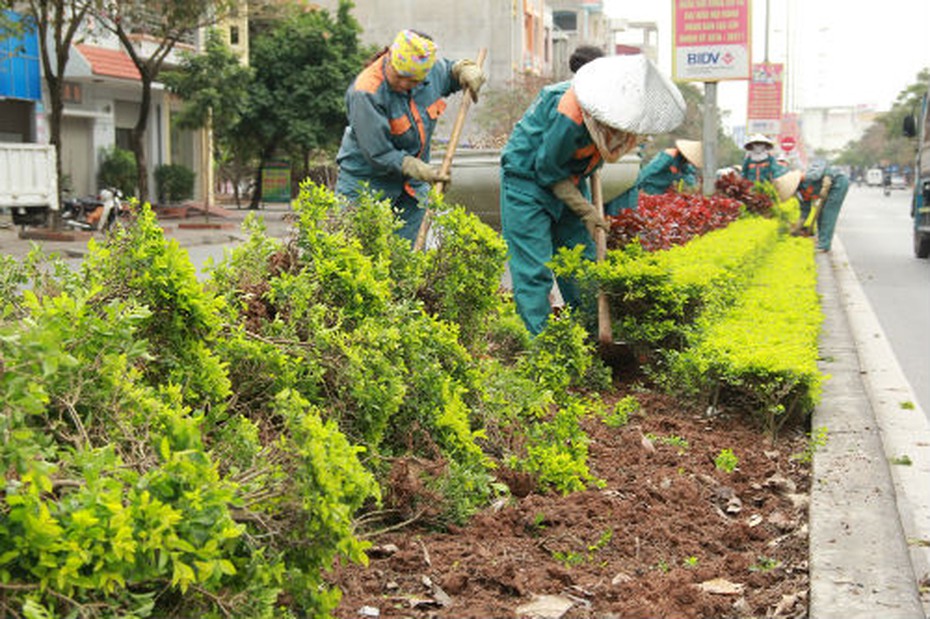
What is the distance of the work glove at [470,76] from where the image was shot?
6980mm

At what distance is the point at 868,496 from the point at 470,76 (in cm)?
360

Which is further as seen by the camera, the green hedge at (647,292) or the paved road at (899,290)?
the paved road at (899,290)

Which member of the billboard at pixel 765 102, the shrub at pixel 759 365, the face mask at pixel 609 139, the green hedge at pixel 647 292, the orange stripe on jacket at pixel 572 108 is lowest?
the shrub at pixel 759 365

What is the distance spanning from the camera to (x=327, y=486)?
98.1 inches

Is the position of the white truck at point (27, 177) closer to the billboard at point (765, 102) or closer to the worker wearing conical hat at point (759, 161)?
the worker wearing conical hat at point (759, 161)

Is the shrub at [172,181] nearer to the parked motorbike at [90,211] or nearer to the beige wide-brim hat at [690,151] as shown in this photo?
the parked motorbike at [90,211]

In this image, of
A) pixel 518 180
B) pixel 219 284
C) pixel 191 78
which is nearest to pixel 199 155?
pixel 191 78

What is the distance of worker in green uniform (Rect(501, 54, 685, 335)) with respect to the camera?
5836 millimetres

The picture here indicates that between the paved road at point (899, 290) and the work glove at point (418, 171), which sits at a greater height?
the work glove at point (418, 171)

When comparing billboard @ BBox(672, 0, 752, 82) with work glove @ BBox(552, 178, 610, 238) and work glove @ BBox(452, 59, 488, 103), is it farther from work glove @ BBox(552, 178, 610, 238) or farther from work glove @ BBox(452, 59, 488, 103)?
work glove @ BBox(552, 178, 610, 238)

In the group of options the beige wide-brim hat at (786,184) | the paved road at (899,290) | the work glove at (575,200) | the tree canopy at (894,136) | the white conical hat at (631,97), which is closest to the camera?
the white conical hat at (631,97)

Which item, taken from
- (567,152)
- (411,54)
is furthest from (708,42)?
(567,152)

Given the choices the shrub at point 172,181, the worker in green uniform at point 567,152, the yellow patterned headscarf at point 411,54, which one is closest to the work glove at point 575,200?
the worker in green uniform at point 567,152

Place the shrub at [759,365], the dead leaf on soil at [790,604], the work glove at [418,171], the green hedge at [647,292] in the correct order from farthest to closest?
the work glove at [418,171] → the green hedge at [647,292] → the shrub at [759,365] → the dead leaf on soil at [790,604]
